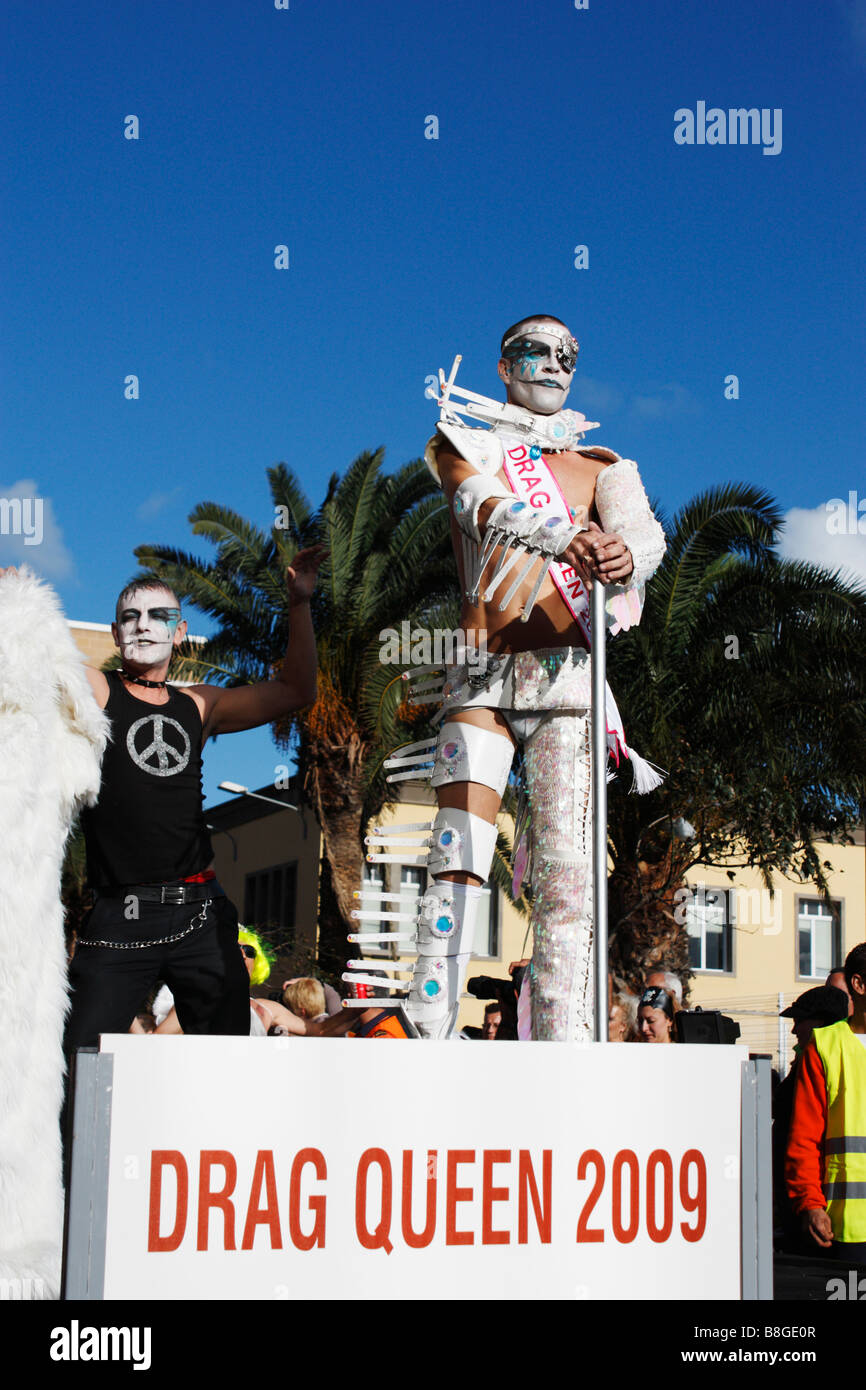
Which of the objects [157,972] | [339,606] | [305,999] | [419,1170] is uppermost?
[339,606]

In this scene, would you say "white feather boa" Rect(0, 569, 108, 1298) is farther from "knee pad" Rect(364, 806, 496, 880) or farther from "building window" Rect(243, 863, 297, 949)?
"building window" Rect(243, 863, 297, 949)

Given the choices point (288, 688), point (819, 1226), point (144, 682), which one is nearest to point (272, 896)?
point (819, 1226)

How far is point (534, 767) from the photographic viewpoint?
378cm

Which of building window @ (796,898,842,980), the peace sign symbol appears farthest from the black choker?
building window @ (796,898,842,980)

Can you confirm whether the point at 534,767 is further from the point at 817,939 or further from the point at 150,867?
the point at 817,939

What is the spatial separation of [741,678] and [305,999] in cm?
829

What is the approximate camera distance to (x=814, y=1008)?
4.52 metres

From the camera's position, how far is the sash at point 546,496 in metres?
3.81

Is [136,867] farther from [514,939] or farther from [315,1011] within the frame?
[514,939]

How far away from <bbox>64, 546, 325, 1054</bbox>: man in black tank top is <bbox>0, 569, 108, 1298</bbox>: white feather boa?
0.30 metres

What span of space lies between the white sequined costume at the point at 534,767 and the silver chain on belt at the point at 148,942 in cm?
Answer: 62

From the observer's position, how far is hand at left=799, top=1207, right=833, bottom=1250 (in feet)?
12.9
